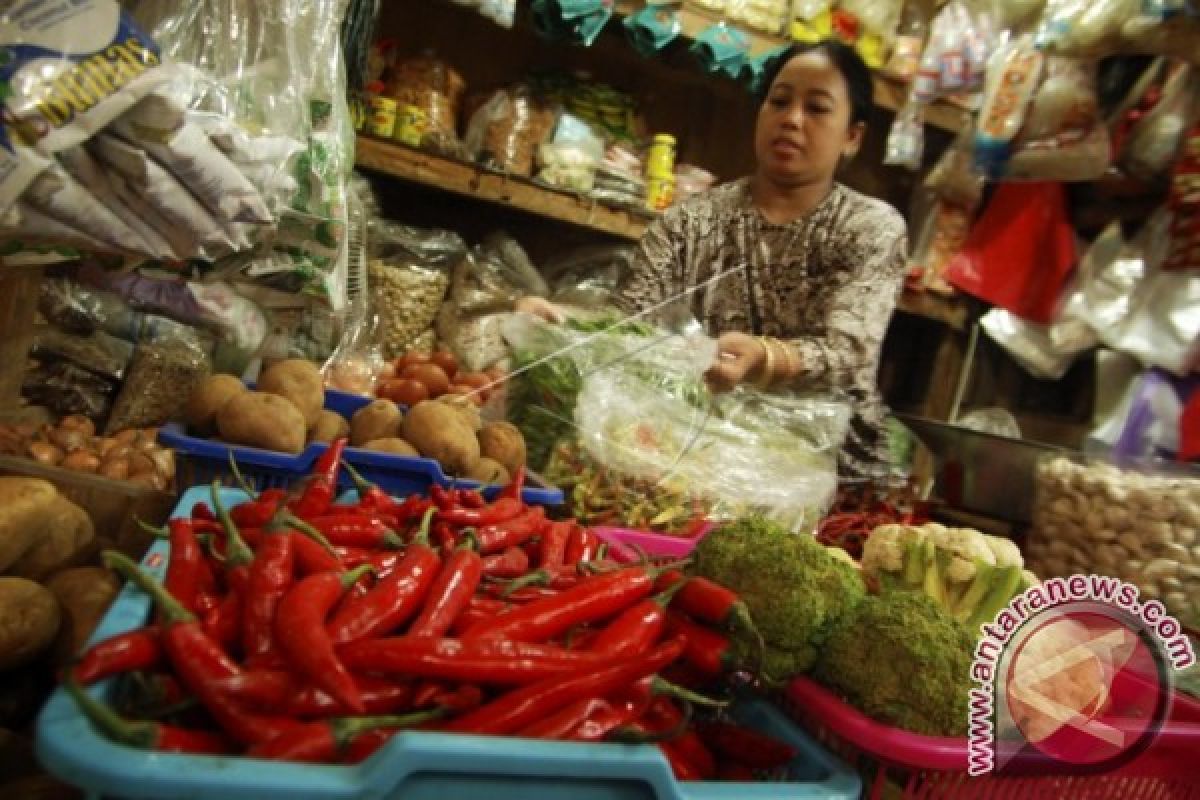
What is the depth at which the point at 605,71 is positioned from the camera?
3.75 m

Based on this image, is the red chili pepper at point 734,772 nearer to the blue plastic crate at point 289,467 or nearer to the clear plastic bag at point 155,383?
the blue plastic crate at point 289,467

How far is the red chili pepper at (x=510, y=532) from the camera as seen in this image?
1.18m

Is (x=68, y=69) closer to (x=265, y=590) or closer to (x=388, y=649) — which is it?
(x=265, y=590)

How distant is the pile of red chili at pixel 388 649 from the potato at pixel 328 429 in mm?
409

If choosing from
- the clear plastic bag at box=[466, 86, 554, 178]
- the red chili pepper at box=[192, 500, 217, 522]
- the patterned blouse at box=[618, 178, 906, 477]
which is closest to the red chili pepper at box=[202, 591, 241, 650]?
the red chili pepper at box=[192, 500, 217, 522]

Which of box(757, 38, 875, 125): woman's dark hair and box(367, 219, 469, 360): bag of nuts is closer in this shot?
box(757, 38, 875, 125): woman's dark hair

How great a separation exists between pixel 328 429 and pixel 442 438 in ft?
0.71

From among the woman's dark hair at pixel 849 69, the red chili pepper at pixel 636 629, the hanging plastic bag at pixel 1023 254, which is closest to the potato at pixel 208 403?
the red chili pepper at pixel 636 629

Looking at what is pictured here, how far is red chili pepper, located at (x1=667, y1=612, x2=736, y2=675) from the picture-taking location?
918 mm

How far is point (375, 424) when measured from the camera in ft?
5.19

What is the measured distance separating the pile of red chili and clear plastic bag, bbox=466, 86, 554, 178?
7.40 ft

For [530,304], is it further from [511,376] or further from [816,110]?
[816,110]

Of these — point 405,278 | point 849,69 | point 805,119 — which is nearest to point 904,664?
point 805,119

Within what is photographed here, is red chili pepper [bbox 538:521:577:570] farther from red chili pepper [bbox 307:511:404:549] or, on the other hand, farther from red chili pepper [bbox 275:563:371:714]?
red chili pepper [bbox 275:563:371:714]
